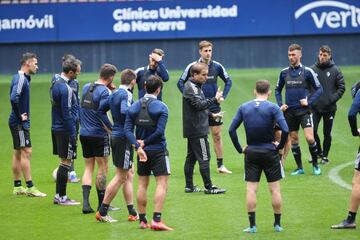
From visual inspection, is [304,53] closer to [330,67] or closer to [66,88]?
[330,67]

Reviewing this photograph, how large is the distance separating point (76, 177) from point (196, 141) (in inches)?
114

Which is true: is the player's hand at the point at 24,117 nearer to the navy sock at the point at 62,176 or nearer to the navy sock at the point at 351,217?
the navy sock at the point at 62,176

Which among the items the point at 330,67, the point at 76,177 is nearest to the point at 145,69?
the point at 76,177

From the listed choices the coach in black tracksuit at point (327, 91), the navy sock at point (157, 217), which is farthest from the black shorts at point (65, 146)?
the coach in black tracksuit at point (327, 91)

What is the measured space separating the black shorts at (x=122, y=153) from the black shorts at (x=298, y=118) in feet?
15.7

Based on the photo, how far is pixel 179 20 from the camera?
34125mm

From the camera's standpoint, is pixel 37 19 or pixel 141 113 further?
pixel 37 19

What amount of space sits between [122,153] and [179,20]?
22.0 meters

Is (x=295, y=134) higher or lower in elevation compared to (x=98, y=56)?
lower

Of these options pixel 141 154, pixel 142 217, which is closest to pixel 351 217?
pixel 142 217

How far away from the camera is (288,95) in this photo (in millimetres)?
16562

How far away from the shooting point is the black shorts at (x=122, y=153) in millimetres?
12438

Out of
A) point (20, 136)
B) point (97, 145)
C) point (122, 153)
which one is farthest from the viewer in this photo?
point (20, 136)

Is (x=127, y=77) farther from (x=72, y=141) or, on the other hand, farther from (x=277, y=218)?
(x=277, y=218)
